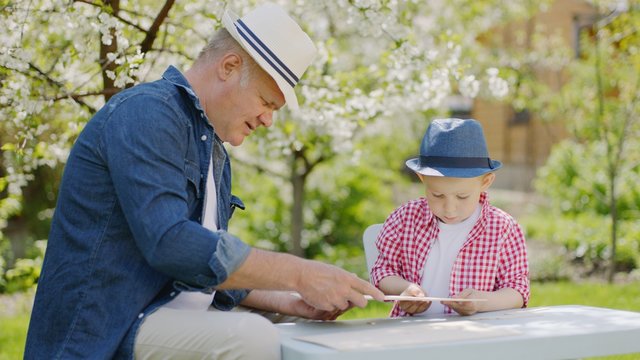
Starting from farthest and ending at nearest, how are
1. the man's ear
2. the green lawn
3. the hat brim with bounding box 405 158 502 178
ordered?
the green lawn
the hat brim with bounding box 405 158 502 178
the man's ear

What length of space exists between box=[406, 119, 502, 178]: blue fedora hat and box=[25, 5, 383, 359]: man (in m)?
0.60

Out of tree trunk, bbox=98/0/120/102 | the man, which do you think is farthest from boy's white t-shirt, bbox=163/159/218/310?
tree trunk, bbox=98/0/120/102

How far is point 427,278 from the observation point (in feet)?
10.1

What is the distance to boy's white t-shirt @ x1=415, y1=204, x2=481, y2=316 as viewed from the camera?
3.04m

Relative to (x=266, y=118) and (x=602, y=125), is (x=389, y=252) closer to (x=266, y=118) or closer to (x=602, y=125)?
(x=266, y=118)

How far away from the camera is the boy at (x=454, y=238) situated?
2928 millimetres

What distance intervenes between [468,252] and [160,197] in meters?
1.21

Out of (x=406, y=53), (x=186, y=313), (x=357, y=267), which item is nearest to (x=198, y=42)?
(x=406, y=53)

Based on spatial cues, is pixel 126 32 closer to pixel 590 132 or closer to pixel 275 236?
pixel 275 236

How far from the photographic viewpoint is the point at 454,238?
3.08 m

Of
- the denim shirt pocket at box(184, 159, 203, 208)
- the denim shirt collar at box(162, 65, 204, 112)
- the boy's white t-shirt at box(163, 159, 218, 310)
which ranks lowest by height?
the boy's white t-shirt at box(163, 159, 218, 310)

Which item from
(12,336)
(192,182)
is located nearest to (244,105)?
(192,182)

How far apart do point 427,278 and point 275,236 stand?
22.0 feet

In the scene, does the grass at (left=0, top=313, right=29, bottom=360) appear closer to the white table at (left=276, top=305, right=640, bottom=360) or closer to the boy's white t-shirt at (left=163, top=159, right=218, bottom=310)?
the boy's white t-shirt at (left=163, top=159, right=218, bottom=310)
